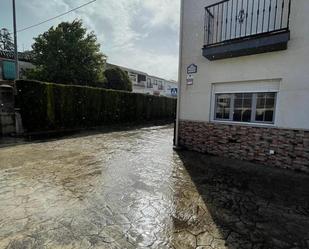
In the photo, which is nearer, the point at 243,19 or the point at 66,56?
the point at 243,19

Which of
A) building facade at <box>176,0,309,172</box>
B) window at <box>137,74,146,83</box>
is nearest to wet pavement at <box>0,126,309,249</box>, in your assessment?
building facade at <box>176,0,309,172</box>

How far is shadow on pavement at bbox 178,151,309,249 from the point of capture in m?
2.36

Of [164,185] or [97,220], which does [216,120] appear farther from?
[97,220]

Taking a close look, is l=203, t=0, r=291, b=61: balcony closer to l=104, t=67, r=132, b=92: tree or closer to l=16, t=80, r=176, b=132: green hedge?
l=16, t=80, r=176, b=132: green hedge

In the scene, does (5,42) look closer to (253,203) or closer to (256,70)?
(256,70)

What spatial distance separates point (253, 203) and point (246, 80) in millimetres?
3365

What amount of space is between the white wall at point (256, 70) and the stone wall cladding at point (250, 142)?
27 centimetres

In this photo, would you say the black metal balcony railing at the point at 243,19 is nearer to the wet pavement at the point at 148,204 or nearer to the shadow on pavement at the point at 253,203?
the shadow on pavement at the point at 253,203

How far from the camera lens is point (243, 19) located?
18.0ft

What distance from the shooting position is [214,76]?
595 centimetres

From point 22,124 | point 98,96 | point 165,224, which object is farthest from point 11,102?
point 165,224

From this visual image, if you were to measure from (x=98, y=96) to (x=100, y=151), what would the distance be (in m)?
6.74

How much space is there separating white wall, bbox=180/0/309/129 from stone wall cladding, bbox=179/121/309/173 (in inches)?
10.5

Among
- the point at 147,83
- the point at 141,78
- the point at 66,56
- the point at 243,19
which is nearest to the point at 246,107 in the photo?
the point at 243,19
